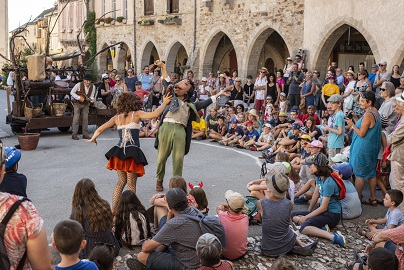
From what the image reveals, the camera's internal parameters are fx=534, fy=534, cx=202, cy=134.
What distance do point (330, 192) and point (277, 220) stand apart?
43.9 inches

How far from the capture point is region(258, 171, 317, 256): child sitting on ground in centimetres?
573

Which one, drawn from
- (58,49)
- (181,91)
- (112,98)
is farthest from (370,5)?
(58,49)

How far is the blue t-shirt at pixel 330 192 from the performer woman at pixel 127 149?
7.63ft

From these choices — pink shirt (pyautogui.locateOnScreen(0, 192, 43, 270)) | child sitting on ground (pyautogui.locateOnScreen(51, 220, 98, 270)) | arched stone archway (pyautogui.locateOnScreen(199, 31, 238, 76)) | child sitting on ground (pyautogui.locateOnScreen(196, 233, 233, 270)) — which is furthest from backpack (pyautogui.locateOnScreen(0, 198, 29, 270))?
arched stone archway (pyautogui.locateOnScreen(199, 31, 238, 76))

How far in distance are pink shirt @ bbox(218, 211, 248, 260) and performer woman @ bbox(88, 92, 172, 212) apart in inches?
72.4

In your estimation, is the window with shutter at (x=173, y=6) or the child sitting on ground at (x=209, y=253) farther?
the window with shutter at (x=173, y=6)

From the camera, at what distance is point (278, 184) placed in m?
5.70

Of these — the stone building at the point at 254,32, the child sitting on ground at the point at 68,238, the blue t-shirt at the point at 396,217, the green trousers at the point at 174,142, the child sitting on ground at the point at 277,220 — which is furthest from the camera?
the stone building at the point at 254,32

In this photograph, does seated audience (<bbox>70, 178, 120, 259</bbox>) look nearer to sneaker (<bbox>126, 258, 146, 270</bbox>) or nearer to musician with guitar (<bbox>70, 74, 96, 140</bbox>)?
sneaker (<bbox>126, 258, 146, 270</bbox>)

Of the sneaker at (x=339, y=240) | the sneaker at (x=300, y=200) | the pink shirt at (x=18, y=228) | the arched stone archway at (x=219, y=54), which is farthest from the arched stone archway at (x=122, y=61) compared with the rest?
the pink shirt at (x=18, y=228)

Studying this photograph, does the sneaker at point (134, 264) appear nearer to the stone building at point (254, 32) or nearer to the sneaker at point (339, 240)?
the sneaker at point (339, 240)

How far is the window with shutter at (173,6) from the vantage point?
24.2 meters

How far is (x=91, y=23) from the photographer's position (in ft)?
105

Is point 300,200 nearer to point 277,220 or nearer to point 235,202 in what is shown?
point 277,220
